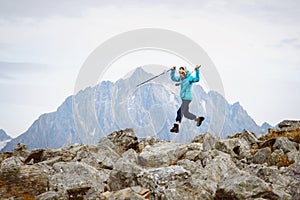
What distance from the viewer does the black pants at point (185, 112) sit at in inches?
917

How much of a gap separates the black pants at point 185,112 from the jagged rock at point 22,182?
40.7ft

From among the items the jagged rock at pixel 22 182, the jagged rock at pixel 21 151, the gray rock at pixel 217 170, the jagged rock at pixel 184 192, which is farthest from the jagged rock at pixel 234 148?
the jagged rock at pixel 21 151

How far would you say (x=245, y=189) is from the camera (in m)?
10.7

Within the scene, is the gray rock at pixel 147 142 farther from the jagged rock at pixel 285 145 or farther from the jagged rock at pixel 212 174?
the jagged rock at pixel 212 174

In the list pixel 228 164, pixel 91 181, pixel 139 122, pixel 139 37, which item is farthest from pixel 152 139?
pixel 91 181

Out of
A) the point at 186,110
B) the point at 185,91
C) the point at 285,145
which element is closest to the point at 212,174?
the point at 285,145

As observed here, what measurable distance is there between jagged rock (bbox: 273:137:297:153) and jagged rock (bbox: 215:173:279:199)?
306 inches

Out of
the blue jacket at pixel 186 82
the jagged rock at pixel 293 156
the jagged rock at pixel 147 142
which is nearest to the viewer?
the jagged rock at pixel 293 156

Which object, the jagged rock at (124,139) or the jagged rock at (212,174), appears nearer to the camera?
the jagged rock at (212,174)

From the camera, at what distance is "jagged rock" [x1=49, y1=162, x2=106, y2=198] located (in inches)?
435

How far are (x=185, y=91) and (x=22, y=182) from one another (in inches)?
515

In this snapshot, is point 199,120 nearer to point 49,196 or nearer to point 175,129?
point 175,129

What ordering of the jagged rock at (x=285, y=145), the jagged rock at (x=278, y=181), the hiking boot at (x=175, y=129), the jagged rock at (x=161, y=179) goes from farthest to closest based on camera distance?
the hiking boot at (x=175, y=129)
the jagged rock at (x=285, y=145)
the jagged rock at (x=161, y=179)
the jagged rock at (x=278, y=181)

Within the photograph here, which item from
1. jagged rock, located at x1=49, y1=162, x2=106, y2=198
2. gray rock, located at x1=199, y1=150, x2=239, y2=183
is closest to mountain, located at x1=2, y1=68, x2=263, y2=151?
gray rock, located at x1=199, y1=150, x2=239, y2=183
